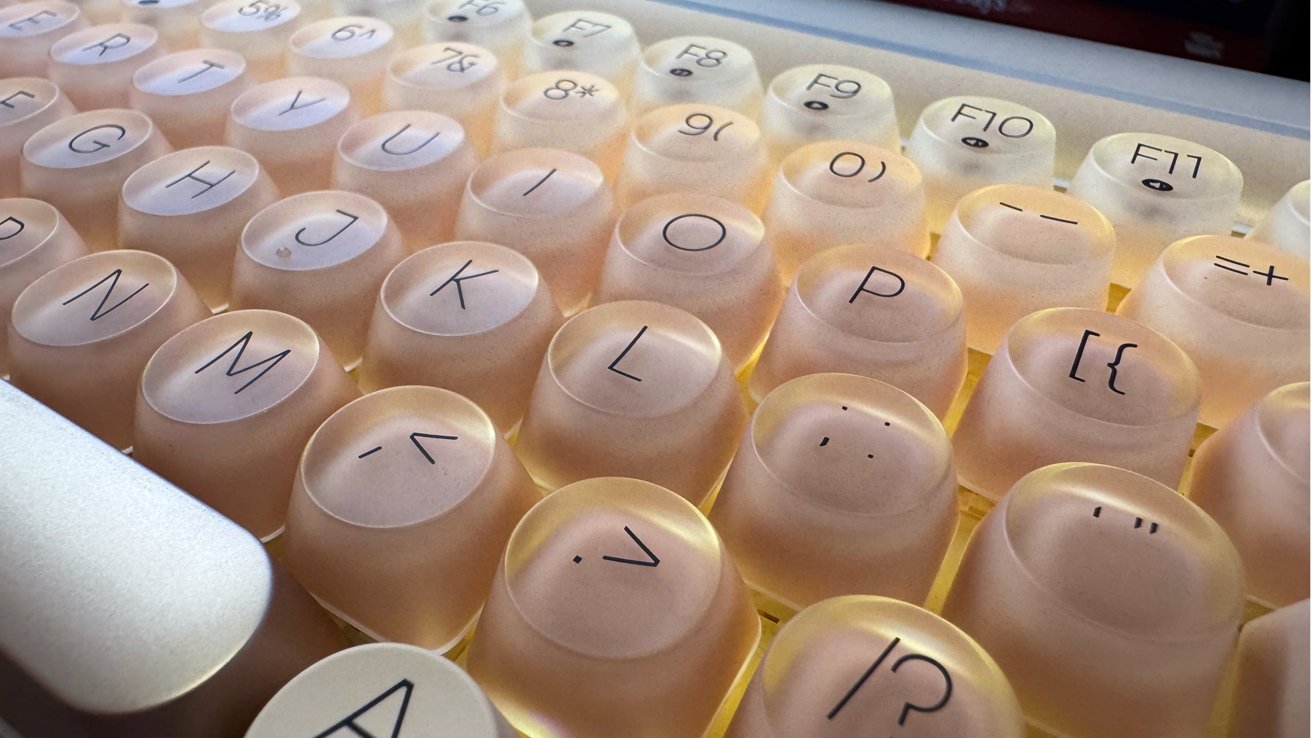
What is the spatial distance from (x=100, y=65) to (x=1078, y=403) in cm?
76

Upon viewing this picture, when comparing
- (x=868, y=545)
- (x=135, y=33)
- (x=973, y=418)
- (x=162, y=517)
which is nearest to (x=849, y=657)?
(x=868, y=545)

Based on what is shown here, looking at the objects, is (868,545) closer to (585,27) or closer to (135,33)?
(585,27)

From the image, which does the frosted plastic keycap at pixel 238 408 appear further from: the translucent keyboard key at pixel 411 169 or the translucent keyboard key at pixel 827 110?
the translucent keyboard key at pixel 827 110

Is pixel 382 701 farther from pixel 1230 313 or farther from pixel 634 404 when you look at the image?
pixel 1230 313

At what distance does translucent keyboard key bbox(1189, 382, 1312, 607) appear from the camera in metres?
0.39

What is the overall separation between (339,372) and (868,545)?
0.29 metres

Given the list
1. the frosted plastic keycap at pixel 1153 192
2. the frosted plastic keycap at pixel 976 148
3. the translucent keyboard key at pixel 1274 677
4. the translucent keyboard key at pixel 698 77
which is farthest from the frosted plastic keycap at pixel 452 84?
the translucent keyboard key at pixel 1274 677

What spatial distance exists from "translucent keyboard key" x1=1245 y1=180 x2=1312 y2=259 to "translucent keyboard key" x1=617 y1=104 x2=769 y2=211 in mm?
308

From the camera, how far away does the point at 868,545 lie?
387 mm

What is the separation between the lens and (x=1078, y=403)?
0.44 meters

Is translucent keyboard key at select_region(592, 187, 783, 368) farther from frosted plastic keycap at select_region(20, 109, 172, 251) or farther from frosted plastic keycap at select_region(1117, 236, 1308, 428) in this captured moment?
frosted plastic keycap at select_region(20, 109, 172, 251)

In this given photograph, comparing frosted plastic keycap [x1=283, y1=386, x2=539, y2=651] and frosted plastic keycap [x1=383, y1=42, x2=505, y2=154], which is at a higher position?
frosted plastic keycap [x1=383, y1=42, x2=505, y2=154]

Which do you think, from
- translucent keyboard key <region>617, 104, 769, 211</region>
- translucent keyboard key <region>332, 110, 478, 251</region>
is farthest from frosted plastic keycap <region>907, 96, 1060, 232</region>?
translucent keyboard key <region>332, 110, 478, 251</region>

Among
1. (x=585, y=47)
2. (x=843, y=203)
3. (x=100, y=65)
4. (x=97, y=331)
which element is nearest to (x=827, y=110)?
(x=843, y=203)
